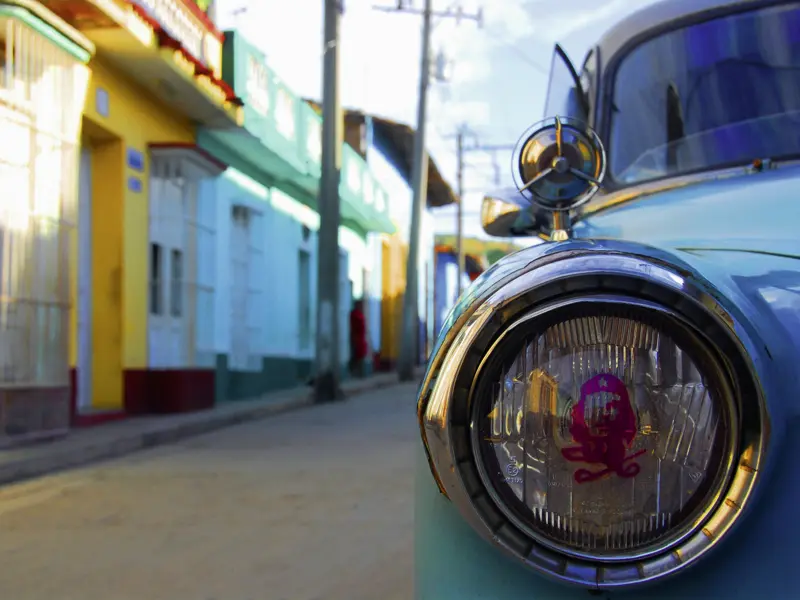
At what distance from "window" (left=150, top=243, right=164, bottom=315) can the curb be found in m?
1.40

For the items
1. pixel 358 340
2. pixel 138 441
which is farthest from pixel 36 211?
pixel 358 340

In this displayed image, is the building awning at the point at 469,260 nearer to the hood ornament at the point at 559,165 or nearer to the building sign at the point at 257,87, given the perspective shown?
the building sign at the point at 257,87

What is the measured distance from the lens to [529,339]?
3.72 ft

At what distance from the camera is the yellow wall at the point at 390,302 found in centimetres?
2688

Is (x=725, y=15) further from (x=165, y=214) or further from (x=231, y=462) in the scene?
(x=165, y=214)

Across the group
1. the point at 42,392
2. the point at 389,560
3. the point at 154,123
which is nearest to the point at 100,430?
the point at 42,392

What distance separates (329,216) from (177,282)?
8.82 ft

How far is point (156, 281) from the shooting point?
34.1 feet

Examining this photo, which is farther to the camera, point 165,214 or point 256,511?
point 165,214

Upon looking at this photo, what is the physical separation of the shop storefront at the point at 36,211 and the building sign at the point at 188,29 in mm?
1497

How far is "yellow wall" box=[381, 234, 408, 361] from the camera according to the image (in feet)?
88.2

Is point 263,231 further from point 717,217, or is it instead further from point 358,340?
point 717,217

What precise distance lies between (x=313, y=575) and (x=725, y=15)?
2306 millimetres

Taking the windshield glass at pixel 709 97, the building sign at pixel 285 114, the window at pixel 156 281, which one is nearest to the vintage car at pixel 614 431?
the windshield glass at pixel 709 97
